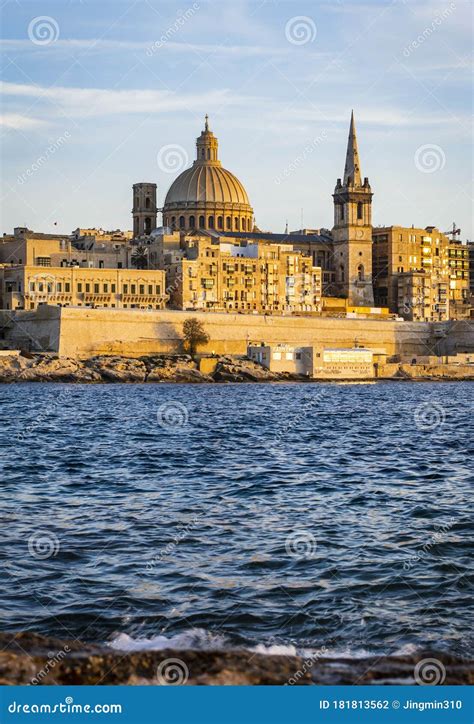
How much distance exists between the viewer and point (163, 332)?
8656 centimetres

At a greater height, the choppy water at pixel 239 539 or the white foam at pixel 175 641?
the choppy water at pixel 239 539

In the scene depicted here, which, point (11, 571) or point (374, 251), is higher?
point (374, 251)

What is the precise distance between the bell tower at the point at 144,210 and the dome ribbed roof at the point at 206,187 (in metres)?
2.28

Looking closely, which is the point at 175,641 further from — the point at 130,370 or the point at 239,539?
the point at 130,370

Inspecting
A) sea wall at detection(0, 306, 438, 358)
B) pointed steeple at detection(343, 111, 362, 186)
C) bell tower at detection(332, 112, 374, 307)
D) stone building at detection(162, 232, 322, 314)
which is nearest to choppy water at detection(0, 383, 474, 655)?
sea wall at detection(0, 306, 438, 358)

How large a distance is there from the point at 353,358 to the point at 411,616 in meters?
71.6

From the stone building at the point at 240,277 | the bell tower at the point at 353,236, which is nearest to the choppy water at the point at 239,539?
the stone building at the point at 240,277

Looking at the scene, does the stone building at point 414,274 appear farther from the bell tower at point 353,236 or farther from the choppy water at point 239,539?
the choppy water at point 239,539

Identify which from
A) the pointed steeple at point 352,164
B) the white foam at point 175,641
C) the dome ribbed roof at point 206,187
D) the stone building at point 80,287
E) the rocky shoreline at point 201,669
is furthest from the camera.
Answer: the dome ribbed roof at point 206,187

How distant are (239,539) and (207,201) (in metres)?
107

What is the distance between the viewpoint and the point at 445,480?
23078mm

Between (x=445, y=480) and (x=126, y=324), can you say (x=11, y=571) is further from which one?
(x=126, y=324)

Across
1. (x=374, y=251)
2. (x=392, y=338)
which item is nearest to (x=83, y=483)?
(x=392, y=338)

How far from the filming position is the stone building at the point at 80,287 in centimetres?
8894
